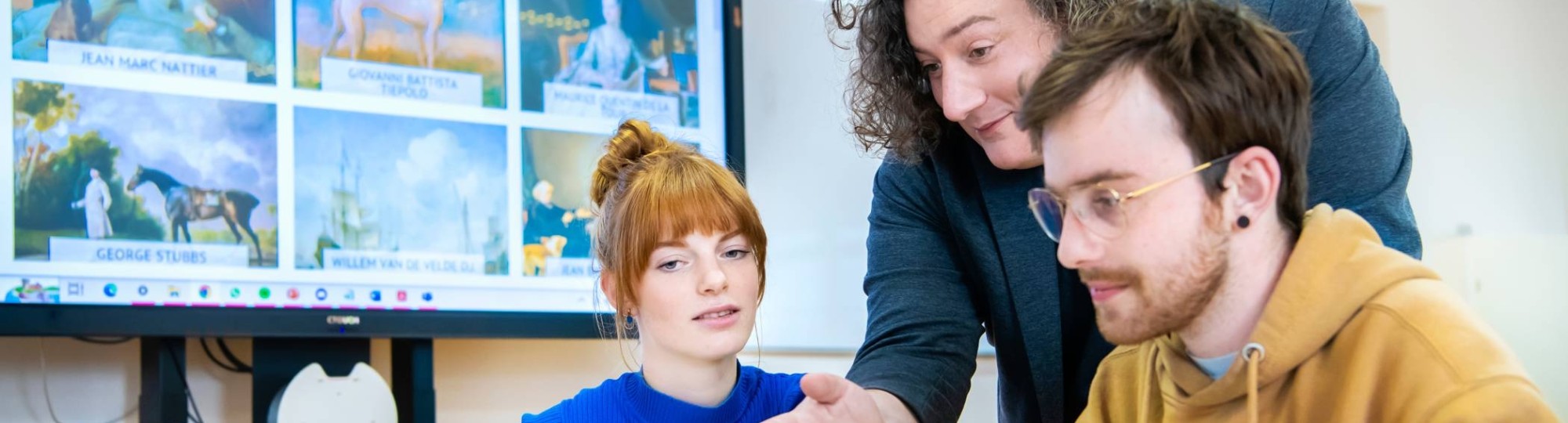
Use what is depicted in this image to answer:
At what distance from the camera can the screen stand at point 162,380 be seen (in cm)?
187

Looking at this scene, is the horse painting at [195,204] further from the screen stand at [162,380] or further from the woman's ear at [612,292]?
the woman's ear at [612,292]

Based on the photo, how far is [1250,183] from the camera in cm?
103

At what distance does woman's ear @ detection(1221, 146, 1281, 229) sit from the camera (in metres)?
1.02

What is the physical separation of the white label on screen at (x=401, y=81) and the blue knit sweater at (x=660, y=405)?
0.80 m

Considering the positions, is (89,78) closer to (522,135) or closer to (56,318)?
(56,318)

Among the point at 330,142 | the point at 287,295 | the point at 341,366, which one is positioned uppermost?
the point at 330,142

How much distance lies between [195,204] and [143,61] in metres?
0.21

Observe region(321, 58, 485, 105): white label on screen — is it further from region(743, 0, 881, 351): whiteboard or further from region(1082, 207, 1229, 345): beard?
region(1082, 207, 1229, 345): beard

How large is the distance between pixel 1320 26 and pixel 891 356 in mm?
547

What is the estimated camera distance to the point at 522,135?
2.24m

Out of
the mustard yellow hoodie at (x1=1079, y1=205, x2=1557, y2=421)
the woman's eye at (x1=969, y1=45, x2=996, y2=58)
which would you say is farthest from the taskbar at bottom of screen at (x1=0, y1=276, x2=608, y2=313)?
the mustard yellow hoodie at (x1=1079, y1=205, x2=1557, y2=421)

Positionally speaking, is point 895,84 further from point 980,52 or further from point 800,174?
point 800,174

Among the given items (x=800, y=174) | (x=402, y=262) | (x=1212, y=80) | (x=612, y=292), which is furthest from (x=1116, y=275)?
(x=800, y=174)

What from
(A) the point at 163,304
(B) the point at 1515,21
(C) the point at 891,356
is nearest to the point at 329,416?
(A) the point at 163,304
